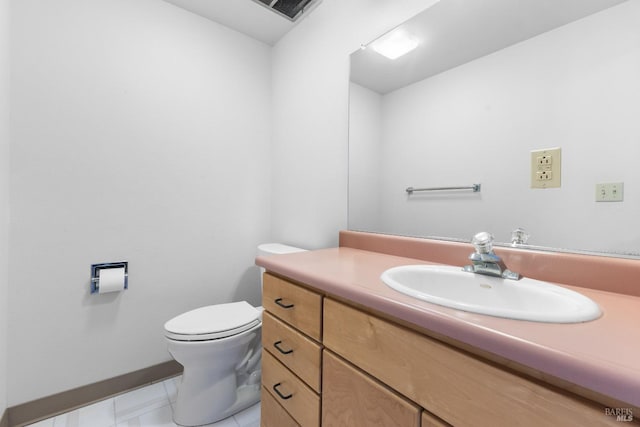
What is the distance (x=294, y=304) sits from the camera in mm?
901

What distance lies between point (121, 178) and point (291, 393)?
1430 millimetres

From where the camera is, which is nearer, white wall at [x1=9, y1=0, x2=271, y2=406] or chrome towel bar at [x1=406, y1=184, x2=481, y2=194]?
chrome towel bar at [x1=406, y1=184, x2=481, y2=194]

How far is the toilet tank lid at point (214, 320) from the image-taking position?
1234mm

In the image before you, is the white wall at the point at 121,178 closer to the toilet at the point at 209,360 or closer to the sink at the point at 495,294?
the toilet at the point at 209,360

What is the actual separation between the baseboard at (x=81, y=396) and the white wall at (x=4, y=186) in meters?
0.09

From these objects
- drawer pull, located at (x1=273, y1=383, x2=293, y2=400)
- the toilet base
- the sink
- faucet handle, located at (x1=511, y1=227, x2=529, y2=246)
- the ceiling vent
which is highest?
the ceiling vent

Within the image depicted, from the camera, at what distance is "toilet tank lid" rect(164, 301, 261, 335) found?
4.05 feet

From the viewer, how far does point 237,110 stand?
1.89 m

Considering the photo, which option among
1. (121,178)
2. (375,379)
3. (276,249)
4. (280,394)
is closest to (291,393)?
(280,394)

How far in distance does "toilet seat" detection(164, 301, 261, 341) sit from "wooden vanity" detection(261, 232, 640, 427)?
0.95 feet

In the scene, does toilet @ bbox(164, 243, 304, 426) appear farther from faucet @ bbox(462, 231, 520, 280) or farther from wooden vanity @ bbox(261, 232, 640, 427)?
faucet @ bbox(462, 231, 520, 280)

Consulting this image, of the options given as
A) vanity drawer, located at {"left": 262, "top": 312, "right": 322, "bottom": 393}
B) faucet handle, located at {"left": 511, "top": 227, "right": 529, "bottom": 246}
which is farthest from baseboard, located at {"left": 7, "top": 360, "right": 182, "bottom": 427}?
faucet handle, located at {"left": 511, "top": 227, "right": 529, "bottom": 246}

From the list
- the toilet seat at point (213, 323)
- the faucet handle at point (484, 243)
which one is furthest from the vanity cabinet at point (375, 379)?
the faucet handle at point (484, 243)

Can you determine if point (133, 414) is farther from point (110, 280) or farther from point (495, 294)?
point (495, 294)
